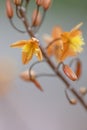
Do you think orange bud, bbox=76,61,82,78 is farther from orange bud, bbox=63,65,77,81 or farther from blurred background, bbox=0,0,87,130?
blurred background, bbox=0,0,87,130

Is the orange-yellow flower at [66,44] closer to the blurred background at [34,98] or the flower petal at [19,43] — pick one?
the flower petal at [19,43]

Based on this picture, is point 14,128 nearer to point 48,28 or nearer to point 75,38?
point 75,38

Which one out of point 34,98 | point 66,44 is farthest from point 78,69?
point 34,98

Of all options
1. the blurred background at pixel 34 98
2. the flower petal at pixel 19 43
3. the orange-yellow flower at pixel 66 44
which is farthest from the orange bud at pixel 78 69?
the blurred background at pixel 34 98

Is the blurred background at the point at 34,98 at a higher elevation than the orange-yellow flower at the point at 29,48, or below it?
below

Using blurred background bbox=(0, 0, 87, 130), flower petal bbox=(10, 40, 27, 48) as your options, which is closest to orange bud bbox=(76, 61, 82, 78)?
flower petal bbox=(10, 40, 27, 48)

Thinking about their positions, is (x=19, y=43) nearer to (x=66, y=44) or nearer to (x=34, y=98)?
(x=66, y=44)
